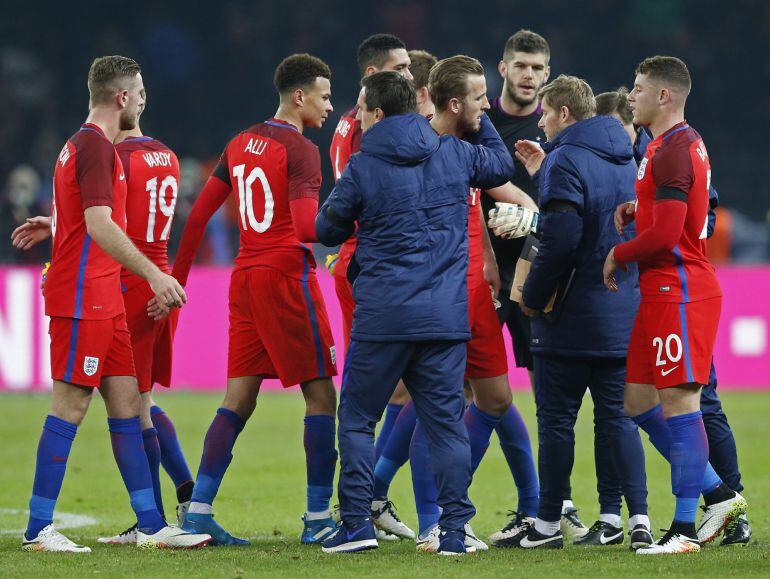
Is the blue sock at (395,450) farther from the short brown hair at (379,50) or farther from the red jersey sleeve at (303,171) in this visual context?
the short brown hair at (379,50)

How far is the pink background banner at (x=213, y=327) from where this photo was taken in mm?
13383

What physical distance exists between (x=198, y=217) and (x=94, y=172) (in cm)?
85

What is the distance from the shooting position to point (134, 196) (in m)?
6.51

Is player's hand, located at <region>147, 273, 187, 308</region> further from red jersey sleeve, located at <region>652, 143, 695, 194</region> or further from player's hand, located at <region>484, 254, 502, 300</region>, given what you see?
red jersey sleeve, located at <region>652, 143, 695, 194</region>

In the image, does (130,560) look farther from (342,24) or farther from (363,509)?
(342,24)

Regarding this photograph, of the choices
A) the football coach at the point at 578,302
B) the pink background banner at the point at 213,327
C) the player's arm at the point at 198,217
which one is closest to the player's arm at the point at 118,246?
the player's arm at the point at 198,217

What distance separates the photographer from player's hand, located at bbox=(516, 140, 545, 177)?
6.41m

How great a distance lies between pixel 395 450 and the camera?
6805 mm

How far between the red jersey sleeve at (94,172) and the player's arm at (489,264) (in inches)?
70.4

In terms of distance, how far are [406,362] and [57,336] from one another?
1.52 meters

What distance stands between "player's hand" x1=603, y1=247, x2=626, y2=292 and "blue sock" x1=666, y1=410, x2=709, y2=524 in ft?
2.14

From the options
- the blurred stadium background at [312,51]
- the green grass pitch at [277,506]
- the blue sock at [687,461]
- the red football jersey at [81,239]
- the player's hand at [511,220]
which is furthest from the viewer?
the blurred stadium background at [312,51]

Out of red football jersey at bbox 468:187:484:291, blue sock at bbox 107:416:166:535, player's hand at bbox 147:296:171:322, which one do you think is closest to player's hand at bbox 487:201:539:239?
red football jersey at bbox 468:187:484:291

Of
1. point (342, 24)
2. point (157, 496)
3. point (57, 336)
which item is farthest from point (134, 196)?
point (342, 24)
